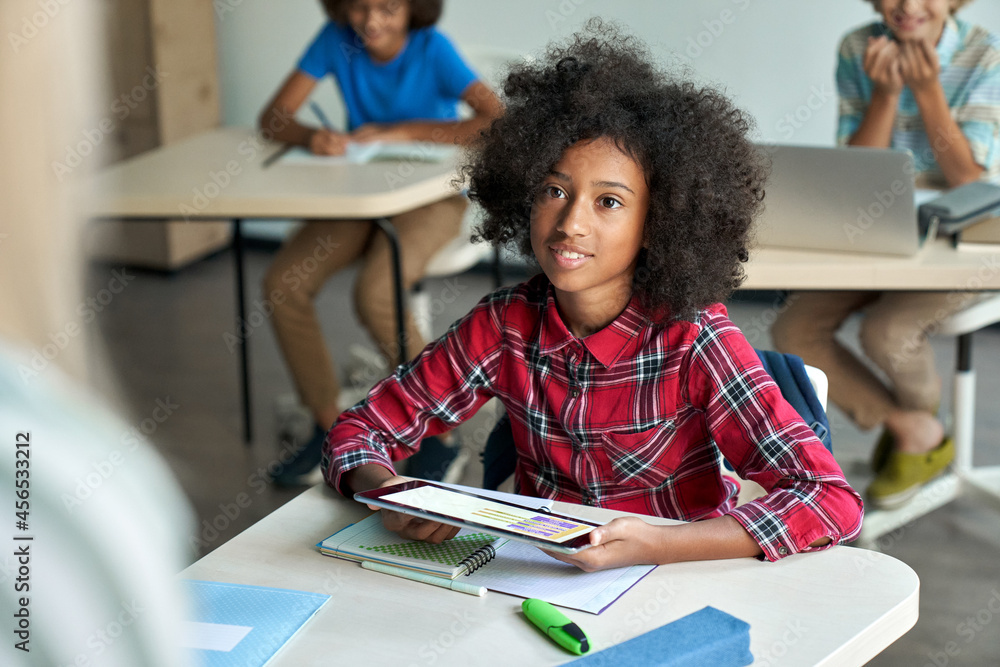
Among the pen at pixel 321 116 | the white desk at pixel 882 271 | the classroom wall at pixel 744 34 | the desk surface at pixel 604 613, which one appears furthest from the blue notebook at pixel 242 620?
the classroom wall at pixel 744 34

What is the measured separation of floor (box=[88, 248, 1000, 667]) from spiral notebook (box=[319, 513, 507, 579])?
1.08ft

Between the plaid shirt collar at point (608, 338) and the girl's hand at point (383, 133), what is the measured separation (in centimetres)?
172

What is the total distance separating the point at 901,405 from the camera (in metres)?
2.37

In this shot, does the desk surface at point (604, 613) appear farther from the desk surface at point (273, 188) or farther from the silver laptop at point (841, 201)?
the desk surface at point (273, 188)

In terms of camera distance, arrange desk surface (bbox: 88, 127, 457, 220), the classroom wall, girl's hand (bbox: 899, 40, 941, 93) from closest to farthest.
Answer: girl's hand (bbox: 899, 40, 941, 93), desk surface (bbox: 88, 127, 457, 220), the classroom wall

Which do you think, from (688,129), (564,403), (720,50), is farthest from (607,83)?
(720,50)

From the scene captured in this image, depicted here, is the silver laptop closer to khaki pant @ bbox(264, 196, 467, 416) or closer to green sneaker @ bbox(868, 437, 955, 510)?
green sneaker @ bbox(868, 437, 955, 510)

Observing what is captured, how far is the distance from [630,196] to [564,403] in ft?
0.88

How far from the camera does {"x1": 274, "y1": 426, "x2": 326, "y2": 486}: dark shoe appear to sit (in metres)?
2.74

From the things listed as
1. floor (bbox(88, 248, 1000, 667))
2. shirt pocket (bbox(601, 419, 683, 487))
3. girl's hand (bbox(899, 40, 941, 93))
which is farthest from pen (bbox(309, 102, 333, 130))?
shirt pocket (bbox(601, 419, 683, 487))

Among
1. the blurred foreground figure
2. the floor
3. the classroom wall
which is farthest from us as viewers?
the classroom wall

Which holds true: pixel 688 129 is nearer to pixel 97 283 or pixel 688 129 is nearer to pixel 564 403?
pixel 564 403

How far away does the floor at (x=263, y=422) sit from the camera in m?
2.11

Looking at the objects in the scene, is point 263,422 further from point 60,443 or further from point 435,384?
point 60,443
